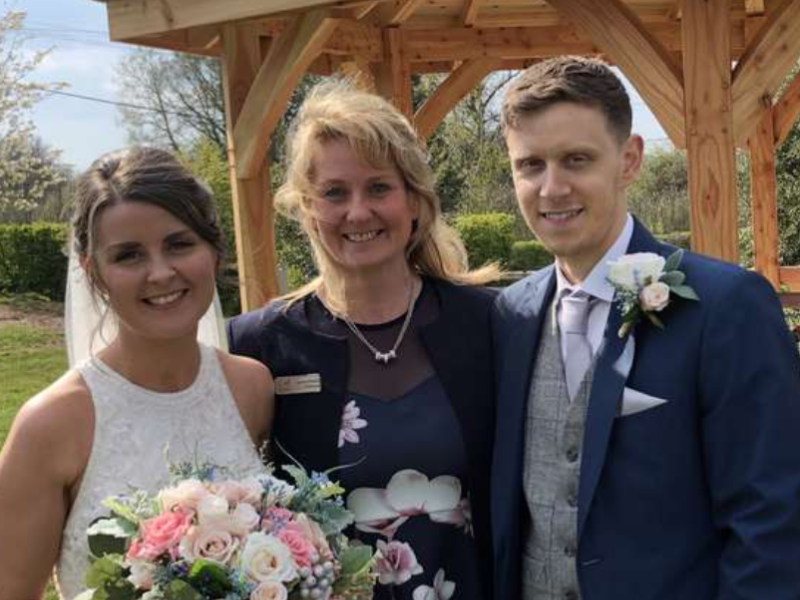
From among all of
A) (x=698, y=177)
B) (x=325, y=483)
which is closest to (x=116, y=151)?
(x=325, y=483)

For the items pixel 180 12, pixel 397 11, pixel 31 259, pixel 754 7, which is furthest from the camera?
pixel 31 259

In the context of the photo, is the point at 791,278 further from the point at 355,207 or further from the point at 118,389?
the point at 118,389

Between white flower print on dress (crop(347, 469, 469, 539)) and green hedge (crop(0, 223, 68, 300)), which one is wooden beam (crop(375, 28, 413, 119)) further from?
green hedge (crop(0, 223, 68, 300))

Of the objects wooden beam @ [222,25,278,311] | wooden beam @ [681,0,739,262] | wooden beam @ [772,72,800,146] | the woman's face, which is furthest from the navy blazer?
wooden beam @ [772,72,800,146]

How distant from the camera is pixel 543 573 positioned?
2.05 meters

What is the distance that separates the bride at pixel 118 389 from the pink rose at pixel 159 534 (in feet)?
1.06

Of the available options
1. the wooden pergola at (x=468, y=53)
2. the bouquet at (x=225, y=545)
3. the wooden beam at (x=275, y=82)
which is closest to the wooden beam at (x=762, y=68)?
the wooden pergola at (x=468, y=53)

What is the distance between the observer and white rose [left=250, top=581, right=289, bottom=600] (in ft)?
5.12

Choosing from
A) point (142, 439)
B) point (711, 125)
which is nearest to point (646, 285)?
point (142, 439)

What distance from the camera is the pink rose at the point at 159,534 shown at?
5.16ft

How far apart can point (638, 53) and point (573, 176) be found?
2779mm

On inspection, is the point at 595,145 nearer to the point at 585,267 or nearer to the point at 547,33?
the point at 585,267

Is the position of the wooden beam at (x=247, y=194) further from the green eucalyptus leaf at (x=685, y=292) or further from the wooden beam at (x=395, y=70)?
the green eucalyptus leaf at (x=685, y=292)

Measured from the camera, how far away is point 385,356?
2.42 meters
